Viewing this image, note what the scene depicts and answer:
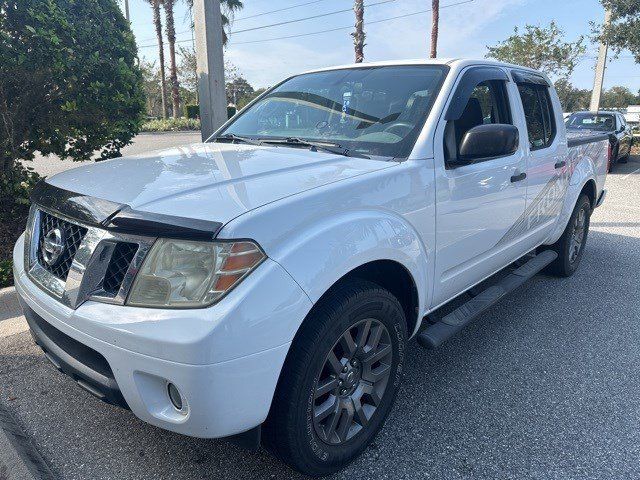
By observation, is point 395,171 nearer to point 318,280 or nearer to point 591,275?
point 318,280

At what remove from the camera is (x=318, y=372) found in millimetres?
1945

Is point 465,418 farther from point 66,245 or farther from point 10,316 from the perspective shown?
point 10,316

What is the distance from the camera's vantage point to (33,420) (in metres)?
2.61

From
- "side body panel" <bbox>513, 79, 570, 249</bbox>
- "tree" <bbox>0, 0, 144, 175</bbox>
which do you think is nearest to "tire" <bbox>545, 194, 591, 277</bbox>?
"side body panel" <bbox>513, 79, 570, 249</bbox>

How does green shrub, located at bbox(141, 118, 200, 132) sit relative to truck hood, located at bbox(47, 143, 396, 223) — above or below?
below

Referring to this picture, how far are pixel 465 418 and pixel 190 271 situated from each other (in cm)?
182

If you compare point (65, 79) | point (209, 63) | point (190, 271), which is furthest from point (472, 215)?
point (65, 79)

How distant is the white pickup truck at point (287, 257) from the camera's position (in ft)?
5.58

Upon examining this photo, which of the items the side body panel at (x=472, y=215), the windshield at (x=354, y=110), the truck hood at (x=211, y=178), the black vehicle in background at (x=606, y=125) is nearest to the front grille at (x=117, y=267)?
the truck hood at (x=211, y=178)

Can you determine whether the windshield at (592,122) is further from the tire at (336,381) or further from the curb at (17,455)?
the curb at (17,455)

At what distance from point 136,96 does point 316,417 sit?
4.47 m

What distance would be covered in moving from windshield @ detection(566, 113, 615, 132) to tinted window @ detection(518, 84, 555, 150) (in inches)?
467

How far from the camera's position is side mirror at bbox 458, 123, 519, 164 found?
2.56 meters

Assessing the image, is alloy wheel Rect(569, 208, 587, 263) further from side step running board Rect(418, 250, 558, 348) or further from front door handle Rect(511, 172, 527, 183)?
front door handle Rect(511, 172, 527, 183)
